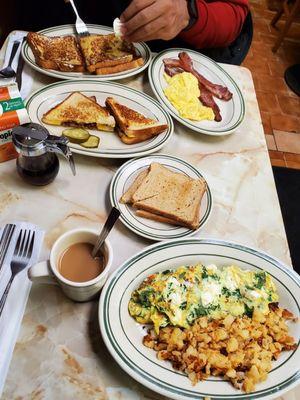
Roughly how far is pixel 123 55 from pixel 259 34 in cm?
306

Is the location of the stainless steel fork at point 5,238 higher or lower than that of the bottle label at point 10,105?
lower

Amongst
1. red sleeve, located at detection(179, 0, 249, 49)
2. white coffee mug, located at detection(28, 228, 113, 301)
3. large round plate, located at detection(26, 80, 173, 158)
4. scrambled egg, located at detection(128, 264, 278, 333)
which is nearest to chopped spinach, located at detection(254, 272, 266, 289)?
scrambled egg, located at detection(128, 264, 278, 333)

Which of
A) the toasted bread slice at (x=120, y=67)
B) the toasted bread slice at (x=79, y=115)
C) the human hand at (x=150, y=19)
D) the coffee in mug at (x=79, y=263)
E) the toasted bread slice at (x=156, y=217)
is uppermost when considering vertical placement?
the human hand at (x=150, y=19)

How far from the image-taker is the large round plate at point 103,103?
4.36 ft

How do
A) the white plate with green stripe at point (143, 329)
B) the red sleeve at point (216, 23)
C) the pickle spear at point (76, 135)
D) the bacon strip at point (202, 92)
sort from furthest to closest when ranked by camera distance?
1. the red sleeve at point (216, 23)
2. the bacon strip at point (202, 92)
3. the pickle spear at point (76, 135)
4. the white plate with green stripe at point (143, 329)

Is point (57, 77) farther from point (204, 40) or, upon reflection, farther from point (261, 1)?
point (261, 1)

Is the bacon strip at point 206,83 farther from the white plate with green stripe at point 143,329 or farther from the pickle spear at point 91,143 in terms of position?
the white plate with green stripe at point 143,329

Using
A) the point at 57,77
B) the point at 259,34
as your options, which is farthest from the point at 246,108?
the point at 259,34

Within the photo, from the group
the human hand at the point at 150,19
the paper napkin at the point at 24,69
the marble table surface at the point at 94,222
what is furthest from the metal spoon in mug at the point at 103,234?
the human hand at the point at 150,19

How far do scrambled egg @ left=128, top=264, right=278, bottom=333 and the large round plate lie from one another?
479mm

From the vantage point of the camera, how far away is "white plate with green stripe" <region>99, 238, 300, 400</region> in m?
0.87

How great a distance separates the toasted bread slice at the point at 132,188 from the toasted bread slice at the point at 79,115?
0.78 feet

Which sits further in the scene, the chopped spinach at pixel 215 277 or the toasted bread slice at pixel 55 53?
the toasted bread slice at pixel 55 53

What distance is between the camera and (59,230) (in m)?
1.15
